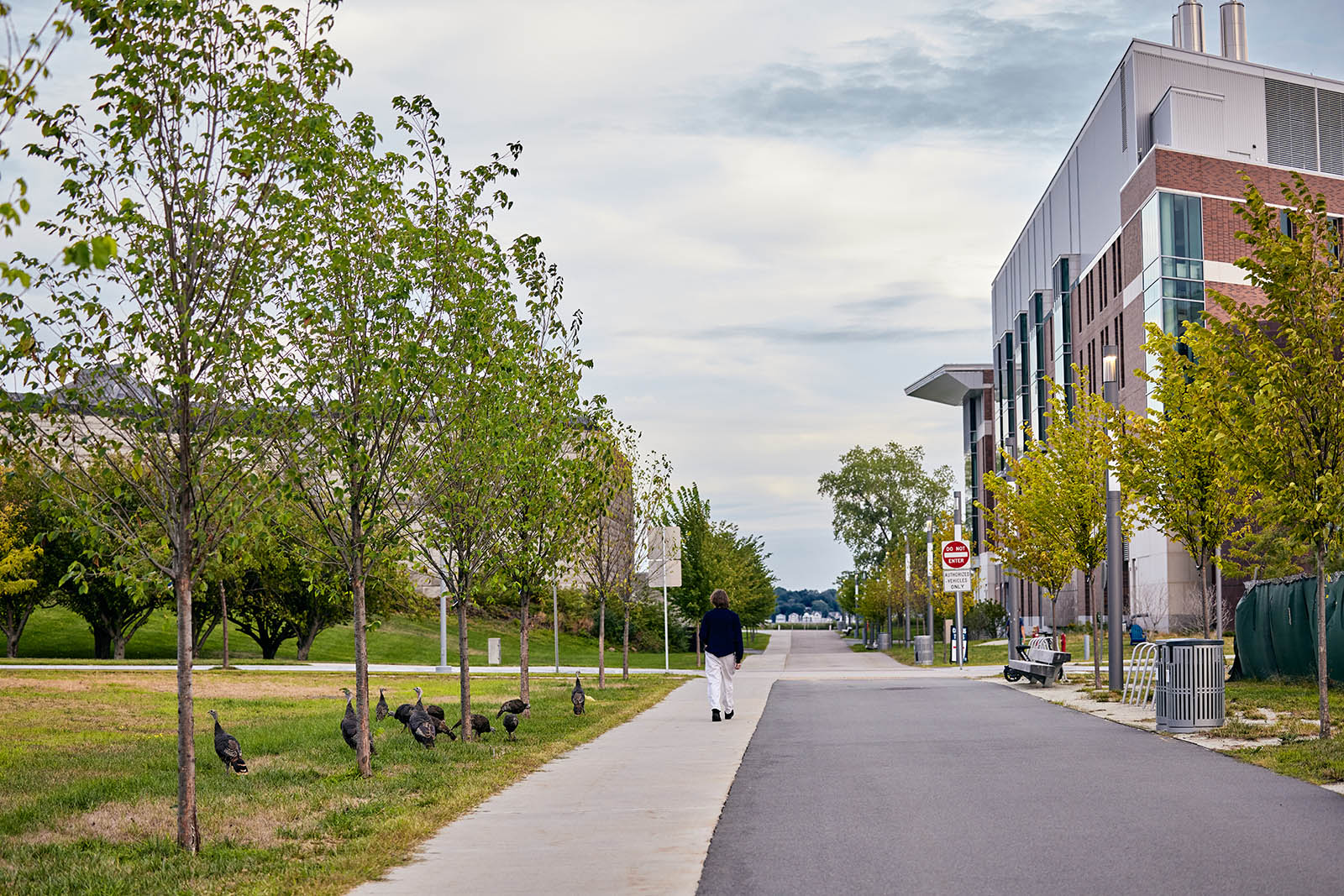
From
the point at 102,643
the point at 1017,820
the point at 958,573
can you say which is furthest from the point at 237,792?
the point at 102,643

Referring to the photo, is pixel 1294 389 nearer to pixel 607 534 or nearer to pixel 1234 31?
pixel 607 534

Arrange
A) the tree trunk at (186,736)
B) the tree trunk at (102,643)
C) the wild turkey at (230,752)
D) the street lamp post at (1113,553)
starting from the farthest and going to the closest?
the tree trunk at (102,643) → the street lamp post at (1113,553) → the wild turkey at (230,752) → the tree trunk at (186,736)

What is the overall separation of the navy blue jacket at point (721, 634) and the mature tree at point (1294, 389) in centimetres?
718

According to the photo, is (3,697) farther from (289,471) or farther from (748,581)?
(748,581)

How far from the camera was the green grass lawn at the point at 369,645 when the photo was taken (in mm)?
54125

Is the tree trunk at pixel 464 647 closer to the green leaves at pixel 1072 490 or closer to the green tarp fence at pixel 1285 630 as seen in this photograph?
the green leaves at pixel 1072 490

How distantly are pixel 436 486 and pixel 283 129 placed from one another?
6.63 m

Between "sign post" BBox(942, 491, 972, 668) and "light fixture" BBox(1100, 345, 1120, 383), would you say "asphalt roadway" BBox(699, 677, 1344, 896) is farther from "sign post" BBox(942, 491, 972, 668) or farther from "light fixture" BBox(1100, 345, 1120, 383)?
"sign post" BBox(942, 491, 972, 668)

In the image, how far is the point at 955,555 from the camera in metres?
40.7

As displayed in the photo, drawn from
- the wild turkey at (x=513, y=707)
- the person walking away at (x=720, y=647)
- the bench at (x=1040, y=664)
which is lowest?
the bench at (x=1040, y=664)

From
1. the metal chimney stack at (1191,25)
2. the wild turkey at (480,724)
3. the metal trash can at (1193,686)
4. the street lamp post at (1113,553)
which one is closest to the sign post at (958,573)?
the street lamp post at (1113,553)

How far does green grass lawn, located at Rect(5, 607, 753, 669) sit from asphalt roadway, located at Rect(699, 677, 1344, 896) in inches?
1308

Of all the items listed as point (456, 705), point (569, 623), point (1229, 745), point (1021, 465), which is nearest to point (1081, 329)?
point (569, 623)

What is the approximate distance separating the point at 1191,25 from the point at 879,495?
5922 cm
